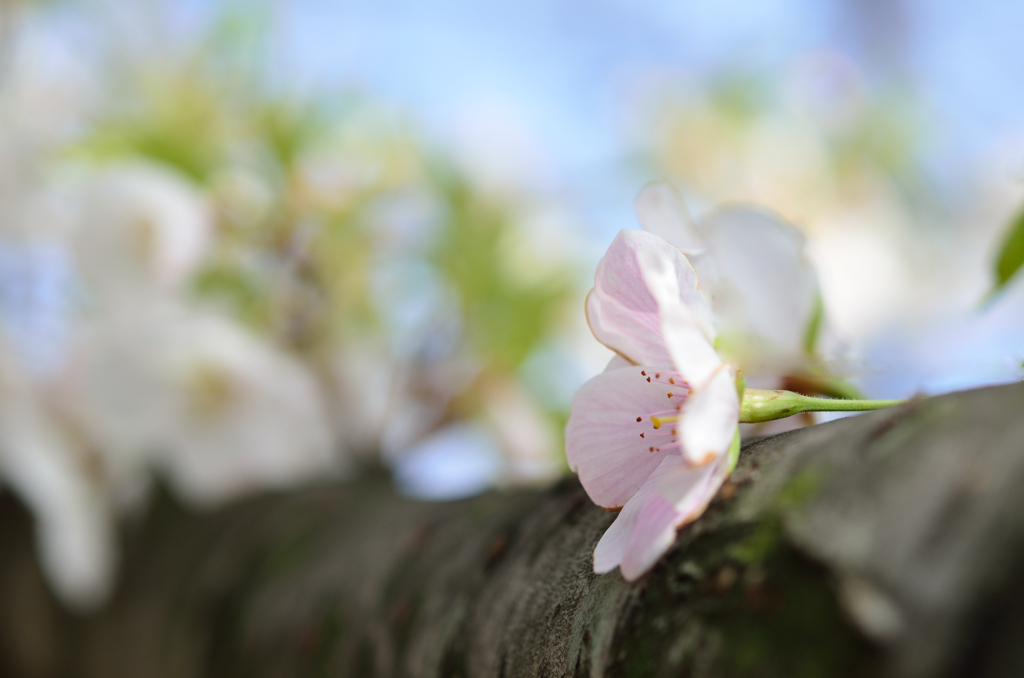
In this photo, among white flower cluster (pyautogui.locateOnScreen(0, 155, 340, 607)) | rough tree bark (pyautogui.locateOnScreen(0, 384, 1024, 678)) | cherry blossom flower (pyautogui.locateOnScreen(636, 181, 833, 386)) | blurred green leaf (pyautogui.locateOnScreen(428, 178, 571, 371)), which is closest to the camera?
rough tree bark (pyautogui.locateOnScreen(0, 384, 1024, 678))

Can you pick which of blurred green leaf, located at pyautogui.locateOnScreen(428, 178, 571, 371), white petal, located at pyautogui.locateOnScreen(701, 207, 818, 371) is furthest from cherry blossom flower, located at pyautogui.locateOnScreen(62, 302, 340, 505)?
white petal, located at pyautogui.locateOnScreen(701, 207, 818, 371)

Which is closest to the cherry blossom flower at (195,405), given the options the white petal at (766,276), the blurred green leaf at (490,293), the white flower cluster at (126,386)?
the white flower cluster at (126,386)

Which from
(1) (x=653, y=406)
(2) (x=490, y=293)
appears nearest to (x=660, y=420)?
(1) (x=653, y=406)

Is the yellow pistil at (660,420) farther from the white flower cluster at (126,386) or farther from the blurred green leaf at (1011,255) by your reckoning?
the white flower cluster at (126,386)

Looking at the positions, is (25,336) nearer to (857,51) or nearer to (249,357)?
(249,357)

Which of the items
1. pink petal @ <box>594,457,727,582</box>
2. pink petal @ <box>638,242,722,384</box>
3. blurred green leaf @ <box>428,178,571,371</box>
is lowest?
blurred green leaf @ <box>428,178,571,371</box>

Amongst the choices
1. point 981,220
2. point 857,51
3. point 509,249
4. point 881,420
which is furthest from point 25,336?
point 857,51

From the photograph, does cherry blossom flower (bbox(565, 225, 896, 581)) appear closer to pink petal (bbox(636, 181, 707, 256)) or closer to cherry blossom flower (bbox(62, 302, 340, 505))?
pink petal (bbox(636, 181, 707, 256))

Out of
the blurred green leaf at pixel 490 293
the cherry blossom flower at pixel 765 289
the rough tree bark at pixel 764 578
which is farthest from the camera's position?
the blurred green leaf at pixel 490 293
